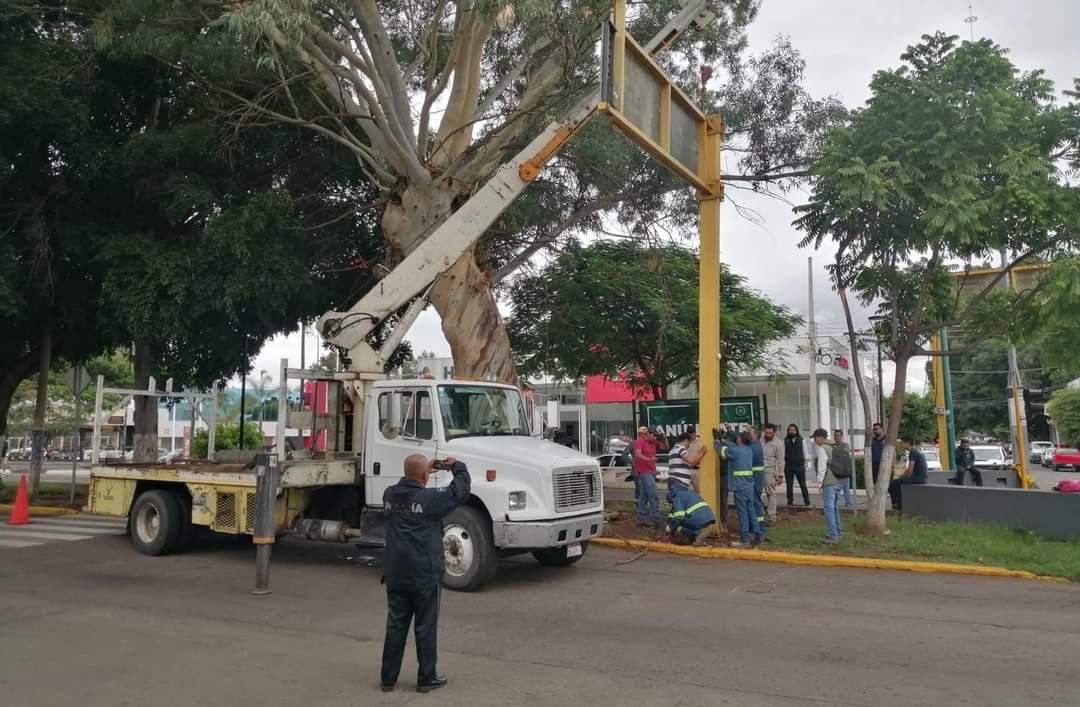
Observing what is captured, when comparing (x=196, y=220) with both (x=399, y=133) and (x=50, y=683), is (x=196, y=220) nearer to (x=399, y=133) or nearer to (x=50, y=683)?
(x=399, y=133)

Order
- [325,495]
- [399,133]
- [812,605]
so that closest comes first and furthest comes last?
[812,605], [325,495], [399,133]

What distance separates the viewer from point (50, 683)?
591 cm

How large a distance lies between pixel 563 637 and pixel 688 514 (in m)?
5.40

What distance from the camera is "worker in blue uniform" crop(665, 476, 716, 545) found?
40.1ft

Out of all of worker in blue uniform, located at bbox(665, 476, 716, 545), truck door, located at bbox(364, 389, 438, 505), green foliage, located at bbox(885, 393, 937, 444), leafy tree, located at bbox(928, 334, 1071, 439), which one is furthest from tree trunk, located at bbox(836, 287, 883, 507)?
leafy tree, located at bbox(928, 334, 1071, 439)

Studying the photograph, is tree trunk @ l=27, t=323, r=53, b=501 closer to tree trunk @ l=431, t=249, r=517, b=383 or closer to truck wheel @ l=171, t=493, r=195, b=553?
truck wheel @ l=171, t=493, r=195, b=553

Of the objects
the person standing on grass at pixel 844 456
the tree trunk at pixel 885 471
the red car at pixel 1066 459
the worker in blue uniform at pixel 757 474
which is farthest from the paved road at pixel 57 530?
the red car at pixel 1066 459

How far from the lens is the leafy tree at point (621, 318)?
22.5 metres

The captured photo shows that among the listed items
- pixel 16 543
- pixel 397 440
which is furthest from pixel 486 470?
pixel 16 543

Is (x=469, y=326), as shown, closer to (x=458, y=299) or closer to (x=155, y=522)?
(x=458, y=299)

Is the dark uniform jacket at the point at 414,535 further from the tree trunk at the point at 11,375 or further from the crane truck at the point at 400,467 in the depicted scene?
the tree trunk at the point at 11,375

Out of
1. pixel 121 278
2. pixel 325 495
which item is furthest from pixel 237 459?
pixel 121 278

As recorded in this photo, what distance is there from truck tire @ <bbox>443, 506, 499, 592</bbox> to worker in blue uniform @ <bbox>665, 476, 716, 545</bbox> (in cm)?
398

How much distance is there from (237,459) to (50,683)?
6909 millimetres
